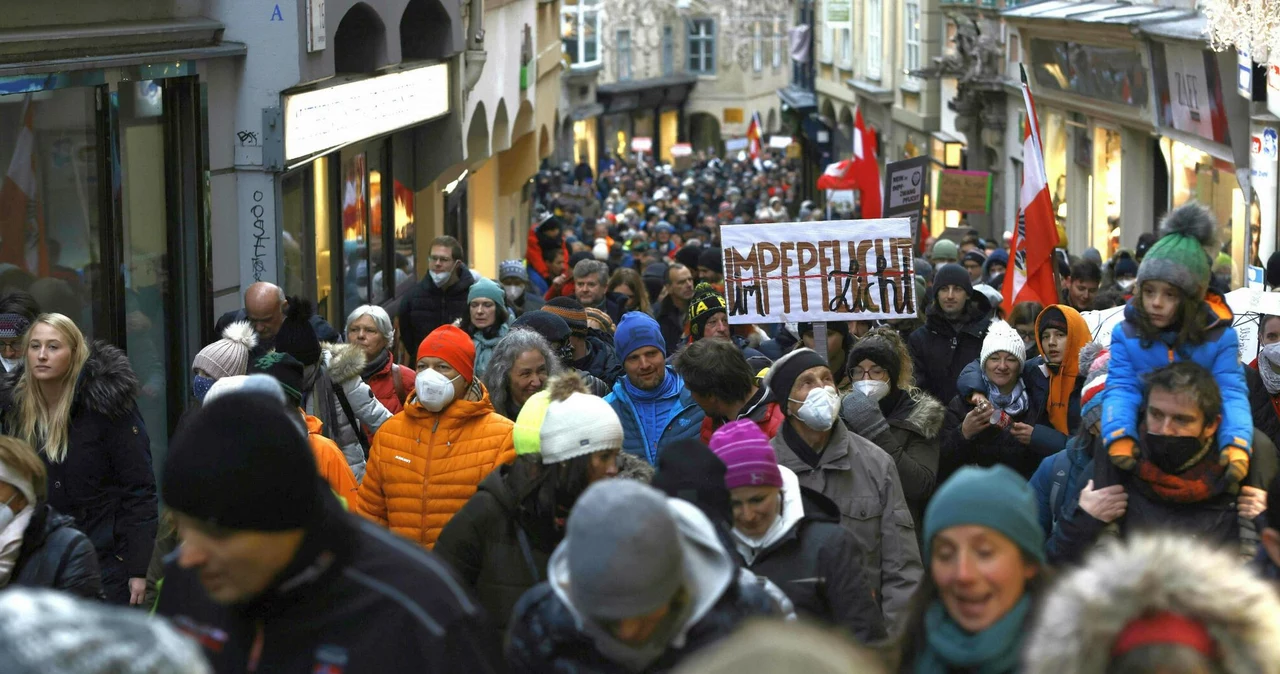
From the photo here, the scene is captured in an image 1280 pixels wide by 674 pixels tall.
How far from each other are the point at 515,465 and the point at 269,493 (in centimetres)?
212

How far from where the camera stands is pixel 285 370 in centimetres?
670

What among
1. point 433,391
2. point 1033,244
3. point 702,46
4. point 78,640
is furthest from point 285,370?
point 702,46

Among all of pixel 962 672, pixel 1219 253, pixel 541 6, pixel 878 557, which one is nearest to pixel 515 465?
pixel 878 557

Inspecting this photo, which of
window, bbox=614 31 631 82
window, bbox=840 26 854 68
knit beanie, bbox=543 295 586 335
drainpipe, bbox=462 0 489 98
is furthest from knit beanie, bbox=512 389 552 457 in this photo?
window, bbox=614 31 631 82

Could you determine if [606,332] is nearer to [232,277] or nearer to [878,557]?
[232,277]

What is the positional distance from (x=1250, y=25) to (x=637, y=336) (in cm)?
907

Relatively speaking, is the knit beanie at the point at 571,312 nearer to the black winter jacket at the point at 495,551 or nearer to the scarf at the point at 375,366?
the scarf at the point at 375,366

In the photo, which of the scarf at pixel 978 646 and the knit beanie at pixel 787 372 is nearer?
the scarf at pixel 978 646

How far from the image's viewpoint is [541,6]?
27.7 meters

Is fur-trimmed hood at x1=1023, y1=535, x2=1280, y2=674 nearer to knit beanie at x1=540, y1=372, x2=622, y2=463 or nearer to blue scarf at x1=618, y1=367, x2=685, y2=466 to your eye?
knit beanie at x1=540, y1=372, x2=622, y2=463

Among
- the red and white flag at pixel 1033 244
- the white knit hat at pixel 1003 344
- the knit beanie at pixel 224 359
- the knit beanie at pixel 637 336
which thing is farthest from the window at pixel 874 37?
the knit beanie at pixel 224 359

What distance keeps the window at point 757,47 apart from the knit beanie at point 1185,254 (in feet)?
223

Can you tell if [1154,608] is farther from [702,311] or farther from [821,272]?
[702,311]

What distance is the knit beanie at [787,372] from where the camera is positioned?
6227mm
